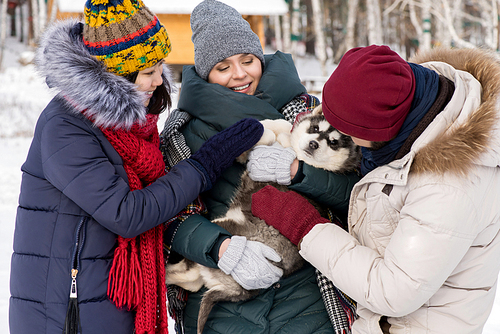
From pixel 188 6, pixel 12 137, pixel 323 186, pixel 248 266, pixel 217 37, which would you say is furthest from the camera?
pixel 188 6

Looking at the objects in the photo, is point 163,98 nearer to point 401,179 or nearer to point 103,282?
point 103,282

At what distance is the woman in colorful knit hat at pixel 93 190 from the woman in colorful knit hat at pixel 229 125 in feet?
0.89


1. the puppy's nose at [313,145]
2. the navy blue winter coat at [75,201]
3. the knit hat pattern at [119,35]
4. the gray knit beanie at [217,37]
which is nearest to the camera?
the navy blue winter coat at [75,201]

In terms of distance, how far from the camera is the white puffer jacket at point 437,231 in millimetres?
1331

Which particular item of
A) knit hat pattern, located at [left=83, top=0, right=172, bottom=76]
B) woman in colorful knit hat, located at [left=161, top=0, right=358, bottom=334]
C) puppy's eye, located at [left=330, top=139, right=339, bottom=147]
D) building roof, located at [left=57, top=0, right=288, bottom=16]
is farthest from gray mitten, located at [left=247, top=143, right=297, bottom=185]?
building roof, located at [left=57, top=0, right=288, bottom=16]

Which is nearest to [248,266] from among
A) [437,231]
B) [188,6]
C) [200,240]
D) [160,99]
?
[200,240]

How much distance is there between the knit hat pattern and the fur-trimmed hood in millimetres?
45

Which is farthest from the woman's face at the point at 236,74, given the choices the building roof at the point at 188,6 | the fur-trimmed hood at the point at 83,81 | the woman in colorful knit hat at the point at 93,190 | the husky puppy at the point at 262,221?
the building roof at the point at 188,6

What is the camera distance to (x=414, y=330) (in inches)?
59.5

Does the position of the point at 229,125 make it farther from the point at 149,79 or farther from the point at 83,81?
the point at 83,81

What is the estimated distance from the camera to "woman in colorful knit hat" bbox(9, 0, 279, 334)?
1.60 metres

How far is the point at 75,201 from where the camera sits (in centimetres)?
158

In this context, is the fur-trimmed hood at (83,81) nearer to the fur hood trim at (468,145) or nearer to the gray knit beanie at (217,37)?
the gray knit beanie at (217,37)

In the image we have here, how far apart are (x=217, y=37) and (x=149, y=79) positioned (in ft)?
1.91
